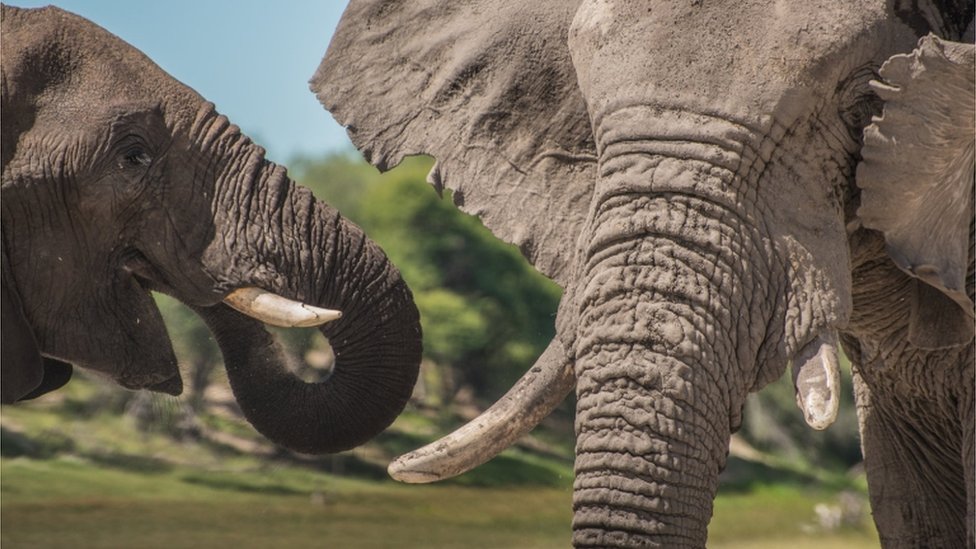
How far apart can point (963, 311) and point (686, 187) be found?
0.71 metres

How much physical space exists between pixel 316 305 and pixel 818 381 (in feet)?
4.97

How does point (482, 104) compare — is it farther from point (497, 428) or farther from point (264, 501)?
point (264, 501)

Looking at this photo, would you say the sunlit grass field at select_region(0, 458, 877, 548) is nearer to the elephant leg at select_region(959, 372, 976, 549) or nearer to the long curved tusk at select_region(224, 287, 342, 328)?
the long curved tusk at select_region(224, 287, 342, 328)

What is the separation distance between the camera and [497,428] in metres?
3.29

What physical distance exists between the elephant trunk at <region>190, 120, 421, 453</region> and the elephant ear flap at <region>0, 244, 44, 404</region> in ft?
1.50

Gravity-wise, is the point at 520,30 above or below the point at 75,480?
above

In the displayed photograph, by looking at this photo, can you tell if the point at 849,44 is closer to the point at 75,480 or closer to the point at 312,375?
the point at 312,375

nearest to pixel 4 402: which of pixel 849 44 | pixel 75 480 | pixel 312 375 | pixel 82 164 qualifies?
pixel 82 164

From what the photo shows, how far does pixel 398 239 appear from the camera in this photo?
12672 mm

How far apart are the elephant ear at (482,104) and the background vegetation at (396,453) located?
103cm

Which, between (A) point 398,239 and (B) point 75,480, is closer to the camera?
(B) point 75,480

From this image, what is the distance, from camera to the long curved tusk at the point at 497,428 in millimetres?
3270

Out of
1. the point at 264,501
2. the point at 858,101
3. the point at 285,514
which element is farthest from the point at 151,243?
the point at 264,501

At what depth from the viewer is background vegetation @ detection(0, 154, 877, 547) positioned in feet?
26.2
